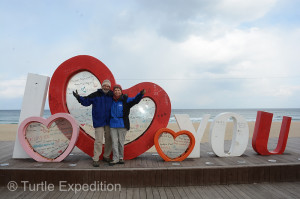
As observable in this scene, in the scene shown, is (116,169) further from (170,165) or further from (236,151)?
(236,151)

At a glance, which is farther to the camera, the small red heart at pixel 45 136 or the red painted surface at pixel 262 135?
the red painted surface at pixel 262 135

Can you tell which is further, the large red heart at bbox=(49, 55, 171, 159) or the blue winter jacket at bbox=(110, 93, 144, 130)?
the large red heart at bbox=(49, 55, 171, 159)

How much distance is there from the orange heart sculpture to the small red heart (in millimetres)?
1762

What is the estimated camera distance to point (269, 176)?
414 centimetres

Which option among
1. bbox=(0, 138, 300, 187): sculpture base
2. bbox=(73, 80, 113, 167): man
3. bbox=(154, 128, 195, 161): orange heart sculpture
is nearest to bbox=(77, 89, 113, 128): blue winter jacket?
bbox=(73, 80, 113, 167): man

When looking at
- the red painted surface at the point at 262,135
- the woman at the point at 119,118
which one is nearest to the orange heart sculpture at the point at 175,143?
the woman at the point at 119,118

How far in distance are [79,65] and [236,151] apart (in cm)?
376

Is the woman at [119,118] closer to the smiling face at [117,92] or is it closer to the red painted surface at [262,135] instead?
the smiling face at [117,92]

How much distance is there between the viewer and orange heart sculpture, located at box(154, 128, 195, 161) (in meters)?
4.62

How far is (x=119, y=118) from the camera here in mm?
4312

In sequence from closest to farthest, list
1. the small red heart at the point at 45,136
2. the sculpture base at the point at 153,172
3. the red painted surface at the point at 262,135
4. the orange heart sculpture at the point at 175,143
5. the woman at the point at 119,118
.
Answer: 1. the sculpture base at the point at 153,172
2. the woman at the point at 119,118
3. the small red heart at the point at 45,136
4. the orange heart sculpture at the point at 175,143
5. the red painted surface at the point at 262,135

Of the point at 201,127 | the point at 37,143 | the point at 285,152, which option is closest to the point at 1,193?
the point at 37,143

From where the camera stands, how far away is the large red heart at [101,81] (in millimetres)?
4660

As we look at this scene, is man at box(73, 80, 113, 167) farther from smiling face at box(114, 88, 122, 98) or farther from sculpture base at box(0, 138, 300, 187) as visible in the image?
sculpture base at box(0, 138, 300, 187)
